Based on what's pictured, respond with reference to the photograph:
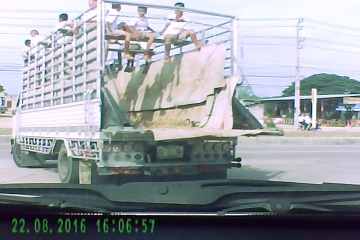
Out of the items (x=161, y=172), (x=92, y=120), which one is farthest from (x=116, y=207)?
(x=92, y=120)

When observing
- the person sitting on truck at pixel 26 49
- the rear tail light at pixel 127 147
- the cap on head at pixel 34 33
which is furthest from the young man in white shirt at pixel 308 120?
the person sitting on truck at pixel 26 49

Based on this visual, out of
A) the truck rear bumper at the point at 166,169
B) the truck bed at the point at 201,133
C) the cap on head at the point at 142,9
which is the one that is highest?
the cap on head at the point at 142,9

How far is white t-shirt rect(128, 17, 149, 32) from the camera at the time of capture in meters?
5.44

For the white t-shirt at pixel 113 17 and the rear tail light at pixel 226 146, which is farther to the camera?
the rear tail light at pixel 226 146

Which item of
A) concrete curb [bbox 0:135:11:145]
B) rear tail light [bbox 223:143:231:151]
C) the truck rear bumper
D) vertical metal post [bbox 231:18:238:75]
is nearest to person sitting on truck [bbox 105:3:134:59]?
vertical metal post [bbox 231:18:238:75]

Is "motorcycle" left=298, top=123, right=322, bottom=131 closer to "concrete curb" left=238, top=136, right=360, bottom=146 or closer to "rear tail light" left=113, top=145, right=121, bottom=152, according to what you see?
"concrete curb" left=238, top=136, right=360, bottom=146

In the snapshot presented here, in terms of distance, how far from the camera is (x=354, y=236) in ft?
12.6

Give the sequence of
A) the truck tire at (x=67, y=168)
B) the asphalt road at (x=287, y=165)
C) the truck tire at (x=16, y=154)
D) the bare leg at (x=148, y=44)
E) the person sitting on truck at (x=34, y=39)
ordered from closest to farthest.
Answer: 1. the person sitting on truck at (x=34, y=39)
2. the truck tire at (x=67, y=168)
3. the asphalt road at (x=287, y=165)
4. the bare leg at (x=148, y=44)
5. the truck tire at (x=16, y=154)

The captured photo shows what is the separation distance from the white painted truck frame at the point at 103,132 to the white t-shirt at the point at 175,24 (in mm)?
231

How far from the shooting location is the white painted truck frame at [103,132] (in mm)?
5484

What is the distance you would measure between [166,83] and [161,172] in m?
1.85

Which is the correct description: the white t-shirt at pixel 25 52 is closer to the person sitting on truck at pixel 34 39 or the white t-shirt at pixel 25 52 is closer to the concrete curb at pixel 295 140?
the person sitting on truck at pixel 34 39

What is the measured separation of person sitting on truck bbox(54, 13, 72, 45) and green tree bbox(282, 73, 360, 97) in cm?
221

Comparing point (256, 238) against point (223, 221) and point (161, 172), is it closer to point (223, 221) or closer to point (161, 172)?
point (223, 221)
